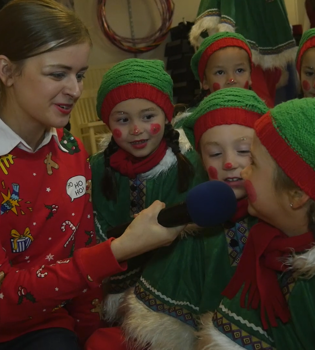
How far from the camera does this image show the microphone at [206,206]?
3.20 feet

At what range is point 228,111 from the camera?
1271mm

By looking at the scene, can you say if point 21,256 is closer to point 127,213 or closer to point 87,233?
point 87,233

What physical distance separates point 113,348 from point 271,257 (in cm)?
55

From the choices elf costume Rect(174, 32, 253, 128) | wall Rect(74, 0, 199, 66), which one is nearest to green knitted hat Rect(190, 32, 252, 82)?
elf costume Rect(174, 32, 253, 128)

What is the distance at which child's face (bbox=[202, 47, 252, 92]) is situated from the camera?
224cm

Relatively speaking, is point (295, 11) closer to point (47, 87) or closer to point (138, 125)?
point (138, 125)

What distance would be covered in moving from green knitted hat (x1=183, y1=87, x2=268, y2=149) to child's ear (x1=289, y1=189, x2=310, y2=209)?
322mm

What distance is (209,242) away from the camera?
4.07 ft

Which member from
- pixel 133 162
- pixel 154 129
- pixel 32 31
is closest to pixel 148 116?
pixel 154 129

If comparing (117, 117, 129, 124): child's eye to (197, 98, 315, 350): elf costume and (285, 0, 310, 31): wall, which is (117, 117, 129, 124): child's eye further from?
(285, 0, 310, 31): wall

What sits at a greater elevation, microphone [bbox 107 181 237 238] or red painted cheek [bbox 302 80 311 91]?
red painted cheek [bbox 302 80 311 91]

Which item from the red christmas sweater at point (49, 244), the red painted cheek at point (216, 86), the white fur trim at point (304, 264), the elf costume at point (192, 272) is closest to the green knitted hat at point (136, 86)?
the red christmas sweater at point (49, 244)

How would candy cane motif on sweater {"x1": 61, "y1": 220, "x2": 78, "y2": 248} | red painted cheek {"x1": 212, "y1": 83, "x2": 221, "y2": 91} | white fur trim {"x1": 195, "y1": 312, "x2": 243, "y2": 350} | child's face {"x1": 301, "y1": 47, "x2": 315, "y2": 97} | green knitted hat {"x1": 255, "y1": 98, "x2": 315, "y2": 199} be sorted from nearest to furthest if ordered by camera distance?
1. green knitted hat {"x1": 255, "y1": 98, "x2": 315, "y2": 199}
2. white fur trim {"x1": 195, "y1": 312, "x2": 243, "y2": 350}
3. candy cane motif on sweater {"x1": 61, "y1": 220, "x2": 78, "y2": 248}
4. child's face {"x1": 301, "y1": 47, "x2": 315, "y2": 97}
5. red painted cheek {"x1": 212, "y1": 83, "x2": 221, "y2": 91}

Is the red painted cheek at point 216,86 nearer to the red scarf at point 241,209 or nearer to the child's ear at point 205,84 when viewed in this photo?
the child's ear at point 205,84
